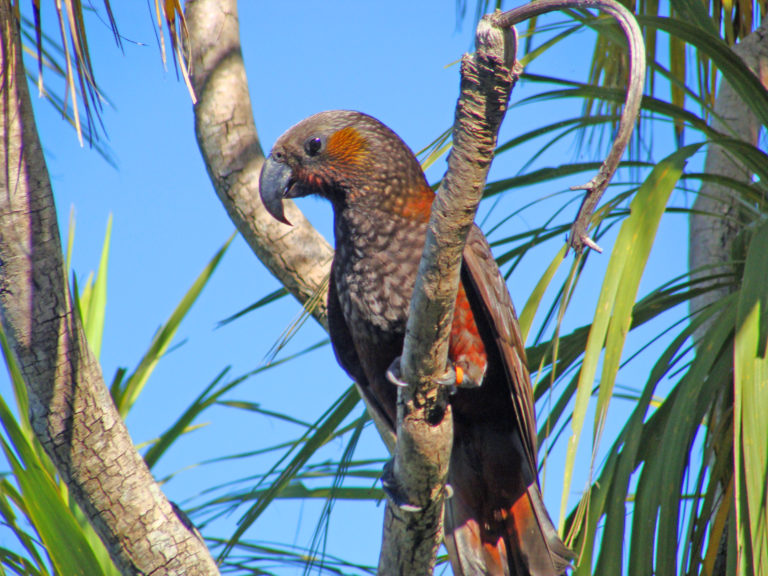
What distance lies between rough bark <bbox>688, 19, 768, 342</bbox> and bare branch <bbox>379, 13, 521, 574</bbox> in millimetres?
1351

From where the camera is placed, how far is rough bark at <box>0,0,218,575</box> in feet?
6.07

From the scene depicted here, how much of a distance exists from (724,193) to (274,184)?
1699 mm

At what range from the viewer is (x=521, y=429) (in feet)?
6.73

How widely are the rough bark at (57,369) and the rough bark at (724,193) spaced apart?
73.6 inches

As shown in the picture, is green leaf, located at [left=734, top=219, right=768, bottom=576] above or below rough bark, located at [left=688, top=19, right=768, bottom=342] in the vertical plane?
below

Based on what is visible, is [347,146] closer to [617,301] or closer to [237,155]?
[237,155]

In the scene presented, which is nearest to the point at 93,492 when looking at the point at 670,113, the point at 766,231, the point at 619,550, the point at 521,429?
the point at 521,429

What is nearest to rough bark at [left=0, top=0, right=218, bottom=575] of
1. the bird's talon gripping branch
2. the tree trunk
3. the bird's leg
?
the bird's talon gripping branch

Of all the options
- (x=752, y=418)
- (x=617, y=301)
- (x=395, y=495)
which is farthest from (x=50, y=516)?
(x=752, y=418)

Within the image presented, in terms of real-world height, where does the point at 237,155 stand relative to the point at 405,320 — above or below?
above

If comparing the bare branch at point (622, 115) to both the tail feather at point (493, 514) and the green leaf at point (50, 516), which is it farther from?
the green leaf at point (50, 516)

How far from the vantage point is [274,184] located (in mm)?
2457

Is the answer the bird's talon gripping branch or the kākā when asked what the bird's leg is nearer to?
the kākā

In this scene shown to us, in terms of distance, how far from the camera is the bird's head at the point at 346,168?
228 centimetres
